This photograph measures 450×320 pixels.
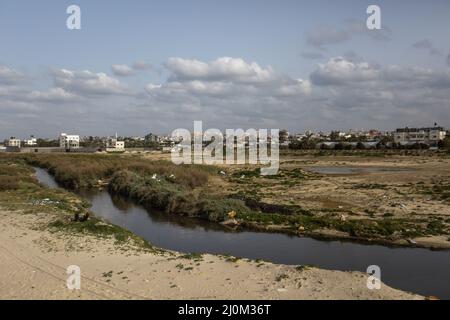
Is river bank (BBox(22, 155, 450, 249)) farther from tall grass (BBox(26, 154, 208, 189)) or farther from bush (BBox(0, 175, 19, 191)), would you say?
bush (BBox(0, 175, 19, 191))

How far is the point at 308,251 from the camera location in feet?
62.4

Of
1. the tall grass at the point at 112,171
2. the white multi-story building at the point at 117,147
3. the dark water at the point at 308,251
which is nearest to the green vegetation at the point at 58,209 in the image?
the dark water at the point at 308,251

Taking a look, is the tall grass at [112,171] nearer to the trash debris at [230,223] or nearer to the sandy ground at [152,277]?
the trash debris at [230,223]

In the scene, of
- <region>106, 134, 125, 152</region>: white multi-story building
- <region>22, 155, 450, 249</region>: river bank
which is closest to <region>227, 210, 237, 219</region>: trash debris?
<region>22, 155, 450, 249</region>: river bank

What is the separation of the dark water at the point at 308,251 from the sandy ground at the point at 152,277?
2.48m

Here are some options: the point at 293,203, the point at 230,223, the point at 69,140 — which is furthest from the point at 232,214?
the point at 69,140

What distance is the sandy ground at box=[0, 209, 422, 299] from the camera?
12.0 meters

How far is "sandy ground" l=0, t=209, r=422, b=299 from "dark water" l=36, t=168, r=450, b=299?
248 centimetres

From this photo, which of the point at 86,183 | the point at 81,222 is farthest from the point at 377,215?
the point at 86,183

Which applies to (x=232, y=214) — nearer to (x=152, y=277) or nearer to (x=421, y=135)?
(x=152, y=277)

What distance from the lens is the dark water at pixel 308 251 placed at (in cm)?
1516

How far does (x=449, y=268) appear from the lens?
52.9ft

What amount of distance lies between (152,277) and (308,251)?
26.1ft
